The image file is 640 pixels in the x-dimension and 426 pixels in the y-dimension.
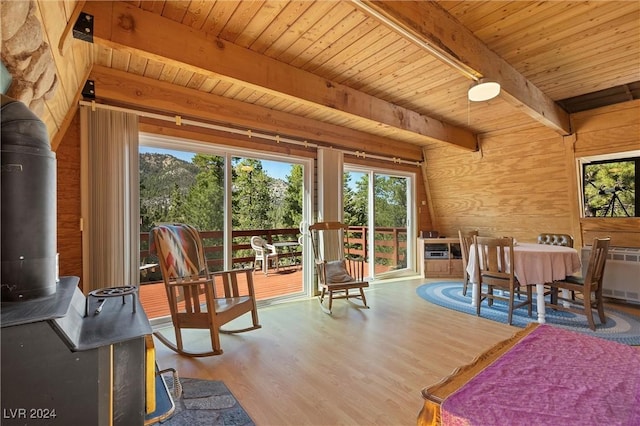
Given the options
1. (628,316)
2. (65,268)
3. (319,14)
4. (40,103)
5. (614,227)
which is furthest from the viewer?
(614,227)

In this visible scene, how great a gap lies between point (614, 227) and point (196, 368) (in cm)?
498

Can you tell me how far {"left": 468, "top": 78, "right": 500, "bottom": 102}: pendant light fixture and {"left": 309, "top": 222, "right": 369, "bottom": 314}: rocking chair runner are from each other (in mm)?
2057

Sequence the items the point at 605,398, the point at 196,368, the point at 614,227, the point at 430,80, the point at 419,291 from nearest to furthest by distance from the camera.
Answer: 1. the point at 605,398
2. the point at 196,368
3. the point at 430,80
4. the point at 614,227
5. the point at 419,291

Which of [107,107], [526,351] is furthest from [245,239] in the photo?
[526,351]

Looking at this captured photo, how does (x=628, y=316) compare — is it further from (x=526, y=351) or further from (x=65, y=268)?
(x=65, y=268)

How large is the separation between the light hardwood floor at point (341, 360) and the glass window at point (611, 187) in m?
1.20

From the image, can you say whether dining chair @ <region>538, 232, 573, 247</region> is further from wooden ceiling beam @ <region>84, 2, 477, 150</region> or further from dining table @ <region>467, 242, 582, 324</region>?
wooden ceiling beam @ <region>84, 2, 477, 150</region>

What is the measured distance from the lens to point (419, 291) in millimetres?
4344

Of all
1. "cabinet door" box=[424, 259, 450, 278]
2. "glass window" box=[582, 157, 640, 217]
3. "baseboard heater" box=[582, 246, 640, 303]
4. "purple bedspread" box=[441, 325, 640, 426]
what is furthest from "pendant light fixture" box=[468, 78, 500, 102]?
"cabinet door" box=[424, 259, 450, 278]

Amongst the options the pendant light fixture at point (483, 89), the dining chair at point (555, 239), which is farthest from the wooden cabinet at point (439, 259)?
the pendant light fixture at point (483, 89)

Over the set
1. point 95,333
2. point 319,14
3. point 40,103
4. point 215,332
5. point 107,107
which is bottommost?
point 215,332

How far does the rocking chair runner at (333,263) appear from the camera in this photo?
344 cm

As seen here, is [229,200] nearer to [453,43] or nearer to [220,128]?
[220,128]

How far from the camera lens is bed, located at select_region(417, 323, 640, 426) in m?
0.80
